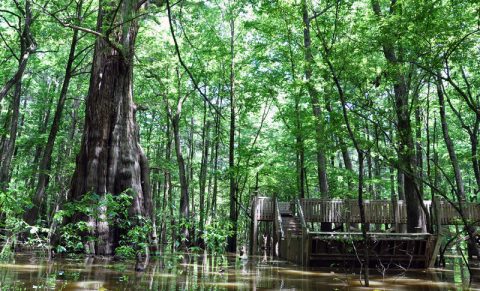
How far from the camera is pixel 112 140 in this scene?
11.6m

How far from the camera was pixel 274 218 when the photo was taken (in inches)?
699

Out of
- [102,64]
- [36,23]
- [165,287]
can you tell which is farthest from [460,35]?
[36,23]

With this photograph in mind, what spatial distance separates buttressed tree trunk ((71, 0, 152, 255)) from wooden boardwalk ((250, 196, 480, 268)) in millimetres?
5266

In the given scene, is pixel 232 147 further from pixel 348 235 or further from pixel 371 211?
pixel 348 235

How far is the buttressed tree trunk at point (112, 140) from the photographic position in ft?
35.7

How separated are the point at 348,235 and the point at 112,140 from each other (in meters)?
7.28

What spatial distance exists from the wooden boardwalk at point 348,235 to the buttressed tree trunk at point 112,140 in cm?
527

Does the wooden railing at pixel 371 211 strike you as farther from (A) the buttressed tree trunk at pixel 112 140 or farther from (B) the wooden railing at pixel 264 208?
(A) the buttressed tree trunk at pixel 112 140

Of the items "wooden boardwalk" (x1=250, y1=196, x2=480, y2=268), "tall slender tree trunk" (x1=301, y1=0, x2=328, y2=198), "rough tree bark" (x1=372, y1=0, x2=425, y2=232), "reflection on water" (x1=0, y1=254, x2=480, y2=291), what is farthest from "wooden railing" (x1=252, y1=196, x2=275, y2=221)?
"reflection on water" (x1=0, y1=254, x2=480, y2=291)

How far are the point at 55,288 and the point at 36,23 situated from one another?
498 inches

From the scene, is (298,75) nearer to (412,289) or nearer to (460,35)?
(460,35)

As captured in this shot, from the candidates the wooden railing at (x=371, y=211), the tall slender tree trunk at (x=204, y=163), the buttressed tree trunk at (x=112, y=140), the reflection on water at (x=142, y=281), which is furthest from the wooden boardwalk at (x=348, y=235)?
the tall slender tree trunk at (x=204, y=163)

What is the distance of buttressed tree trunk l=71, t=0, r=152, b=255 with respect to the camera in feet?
35.7

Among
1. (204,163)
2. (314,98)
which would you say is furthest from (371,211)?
(204,163)
